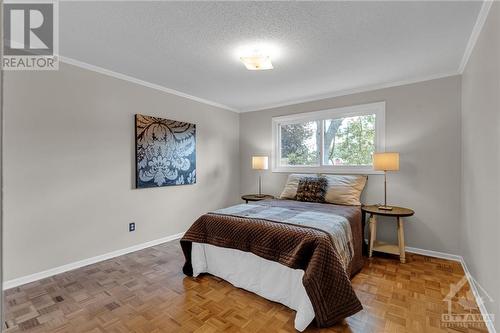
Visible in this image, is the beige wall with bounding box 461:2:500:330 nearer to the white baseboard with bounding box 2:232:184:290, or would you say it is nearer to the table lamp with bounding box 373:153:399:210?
the table lamp with bounding box 373:153:399:210

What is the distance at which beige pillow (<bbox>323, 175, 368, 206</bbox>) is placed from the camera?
3.21 metres

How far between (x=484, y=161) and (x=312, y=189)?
184 cm

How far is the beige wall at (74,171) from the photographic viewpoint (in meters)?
2.31

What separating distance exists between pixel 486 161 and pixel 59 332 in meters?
3.32

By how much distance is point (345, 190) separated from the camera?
326cm

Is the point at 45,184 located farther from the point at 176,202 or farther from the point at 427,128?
the point at 427,128

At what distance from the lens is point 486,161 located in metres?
1.81

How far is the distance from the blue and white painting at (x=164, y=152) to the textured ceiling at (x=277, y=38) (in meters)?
0.63

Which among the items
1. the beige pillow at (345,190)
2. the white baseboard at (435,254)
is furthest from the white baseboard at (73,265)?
the white baseboard at (435,254)

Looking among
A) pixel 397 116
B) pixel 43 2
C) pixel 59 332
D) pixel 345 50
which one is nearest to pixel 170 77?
pixel 43 2

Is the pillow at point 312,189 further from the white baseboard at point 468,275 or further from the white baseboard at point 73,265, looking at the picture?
the white baseboard at point 73,265

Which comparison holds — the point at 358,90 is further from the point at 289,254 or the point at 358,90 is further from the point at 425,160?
the point at 289,254

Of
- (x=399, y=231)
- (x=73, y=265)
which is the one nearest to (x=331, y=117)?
(x=399, y=231)

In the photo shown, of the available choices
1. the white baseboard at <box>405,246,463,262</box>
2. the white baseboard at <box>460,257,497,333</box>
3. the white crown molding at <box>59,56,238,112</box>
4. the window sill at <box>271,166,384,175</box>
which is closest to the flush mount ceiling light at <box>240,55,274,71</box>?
the white crown molding at <box>59,56,238,112</box>
